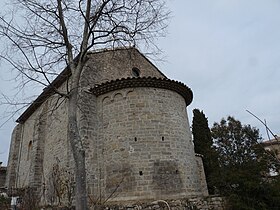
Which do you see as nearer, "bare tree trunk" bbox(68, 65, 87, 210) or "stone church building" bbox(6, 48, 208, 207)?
"bare tree trunk" bbox(68, 65, 87, 210)

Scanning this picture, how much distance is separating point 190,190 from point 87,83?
6473 mm

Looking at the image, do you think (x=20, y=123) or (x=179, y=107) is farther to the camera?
(x=20, y=123)

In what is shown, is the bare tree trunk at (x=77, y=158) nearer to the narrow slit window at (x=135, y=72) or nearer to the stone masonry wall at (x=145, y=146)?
the stone masonry wall at (x=145, y=146)

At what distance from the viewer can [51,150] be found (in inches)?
520

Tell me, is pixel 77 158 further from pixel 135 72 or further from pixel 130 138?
pixel 135 72

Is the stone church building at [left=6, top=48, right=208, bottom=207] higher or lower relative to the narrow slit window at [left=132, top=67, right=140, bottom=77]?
lower

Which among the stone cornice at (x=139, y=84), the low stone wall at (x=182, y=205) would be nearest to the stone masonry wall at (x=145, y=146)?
the stone cornice at (x=139, y=84)

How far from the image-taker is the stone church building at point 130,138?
9406 millimetres

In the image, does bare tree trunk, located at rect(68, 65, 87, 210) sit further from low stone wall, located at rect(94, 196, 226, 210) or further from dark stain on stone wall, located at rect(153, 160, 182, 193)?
dark stain on stone wall, located at rect(153, 160, 182, 193)

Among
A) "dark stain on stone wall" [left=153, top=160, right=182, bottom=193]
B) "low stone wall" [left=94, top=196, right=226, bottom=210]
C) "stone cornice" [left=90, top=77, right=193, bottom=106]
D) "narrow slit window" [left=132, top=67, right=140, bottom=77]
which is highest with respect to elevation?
"narrow slit window" [left=132, top=67, right=140, bottom=77]

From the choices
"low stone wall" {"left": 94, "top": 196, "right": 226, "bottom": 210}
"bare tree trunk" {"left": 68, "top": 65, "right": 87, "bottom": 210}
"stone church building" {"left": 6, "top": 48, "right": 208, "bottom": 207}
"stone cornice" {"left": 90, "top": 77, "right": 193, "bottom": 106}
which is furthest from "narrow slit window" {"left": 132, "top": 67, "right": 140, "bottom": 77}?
"low stone wall" {"left": 94, "top": 196, "right": 226, "bottom": 210}

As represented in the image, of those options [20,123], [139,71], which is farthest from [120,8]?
[20,123]

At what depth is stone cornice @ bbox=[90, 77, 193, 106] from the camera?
10.7m

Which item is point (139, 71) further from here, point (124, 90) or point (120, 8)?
point (120, 8)
